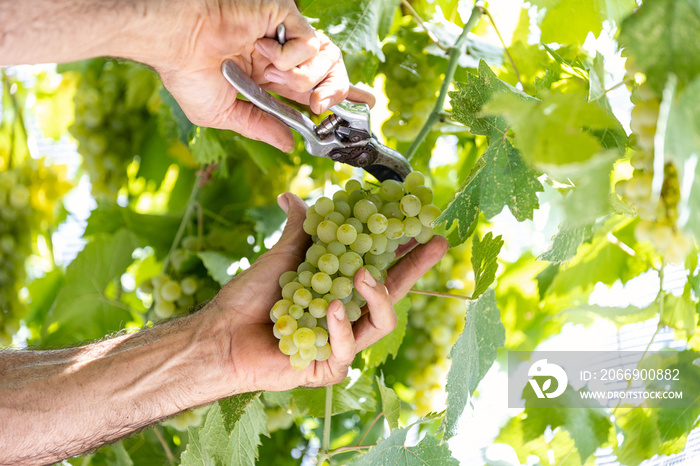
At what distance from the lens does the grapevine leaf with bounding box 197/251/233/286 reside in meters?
1.06

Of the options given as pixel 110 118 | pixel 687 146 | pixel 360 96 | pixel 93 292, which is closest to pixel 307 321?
pixel 360 96

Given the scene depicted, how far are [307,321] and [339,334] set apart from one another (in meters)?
0.04

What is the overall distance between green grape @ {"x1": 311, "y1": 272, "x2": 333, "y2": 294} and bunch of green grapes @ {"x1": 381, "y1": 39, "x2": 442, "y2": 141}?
50 cm

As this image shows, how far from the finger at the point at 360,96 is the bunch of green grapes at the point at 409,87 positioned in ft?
0.78

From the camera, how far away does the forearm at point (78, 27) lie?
1.97 feet

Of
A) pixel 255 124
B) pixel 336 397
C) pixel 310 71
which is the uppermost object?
pixel 310 71

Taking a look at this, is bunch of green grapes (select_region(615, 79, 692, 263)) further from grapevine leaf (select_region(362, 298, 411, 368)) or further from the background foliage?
grapevine leaf (select_region(362, 298, 411, 368))

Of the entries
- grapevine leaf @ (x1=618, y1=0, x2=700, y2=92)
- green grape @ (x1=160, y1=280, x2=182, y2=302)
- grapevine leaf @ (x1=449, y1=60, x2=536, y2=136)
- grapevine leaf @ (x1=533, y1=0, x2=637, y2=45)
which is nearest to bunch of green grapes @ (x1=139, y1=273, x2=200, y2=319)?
green grape @ (x1=160, y1=280, x2=182, y2=302)

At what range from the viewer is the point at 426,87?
1.12 metres

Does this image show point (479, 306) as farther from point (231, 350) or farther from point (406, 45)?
point (406, 45)

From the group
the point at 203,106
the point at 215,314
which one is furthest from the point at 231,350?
the point at 203,106

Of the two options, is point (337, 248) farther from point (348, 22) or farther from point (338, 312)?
point (348, 22)

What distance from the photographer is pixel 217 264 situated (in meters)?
1.09

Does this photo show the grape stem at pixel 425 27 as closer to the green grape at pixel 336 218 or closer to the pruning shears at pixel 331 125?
the pruning shears at pixel 331 125
